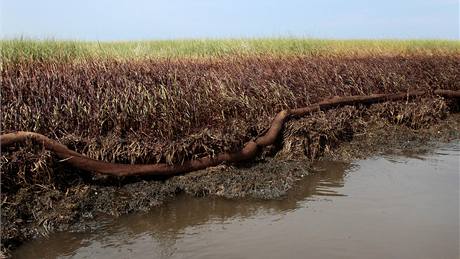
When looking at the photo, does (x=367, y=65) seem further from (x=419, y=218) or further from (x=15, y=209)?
(x=15, y=209)

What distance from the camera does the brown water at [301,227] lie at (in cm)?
395

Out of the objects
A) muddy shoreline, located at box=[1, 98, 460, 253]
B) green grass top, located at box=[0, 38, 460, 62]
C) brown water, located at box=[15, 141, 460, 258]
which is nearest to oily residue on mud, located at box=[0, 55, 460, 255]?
muddy shoreline, located at box=[1, 98, 460, 253]

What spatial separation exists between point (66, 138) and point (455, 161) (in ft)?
18.4

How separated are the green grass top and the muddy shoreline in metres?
3.36

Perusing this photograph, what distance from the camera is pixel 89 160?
17.3ft

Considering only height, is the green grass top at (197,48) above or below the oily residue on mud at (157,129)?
above

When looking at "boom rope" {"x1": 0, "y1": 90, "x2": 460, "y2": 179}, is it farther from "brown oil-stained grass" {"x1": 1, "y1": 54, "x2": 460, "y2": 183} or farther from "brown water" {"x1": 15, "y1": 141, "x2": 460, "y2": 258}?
"brown water" {"x1": 15, "y1": 141, "x2": 460, "y2": 258}

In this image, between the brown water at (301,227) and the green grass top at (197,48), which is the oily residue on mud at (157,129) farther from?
the green grass top at (197,48)

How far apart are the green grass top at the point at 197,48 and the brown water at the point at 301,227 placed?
4.45m

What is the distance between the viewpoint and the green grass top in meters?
8.20

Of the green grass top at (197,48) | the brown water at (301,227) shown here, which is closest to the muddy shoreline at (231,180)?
the brown water at (301,227)

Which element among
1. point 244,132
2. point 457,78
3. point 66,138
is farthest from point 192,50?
point 457,78

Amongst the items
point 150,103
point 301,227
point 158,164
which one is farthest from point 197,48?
point 301,227

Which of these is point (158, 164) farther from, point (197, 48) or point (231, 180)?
point (197, 48)
